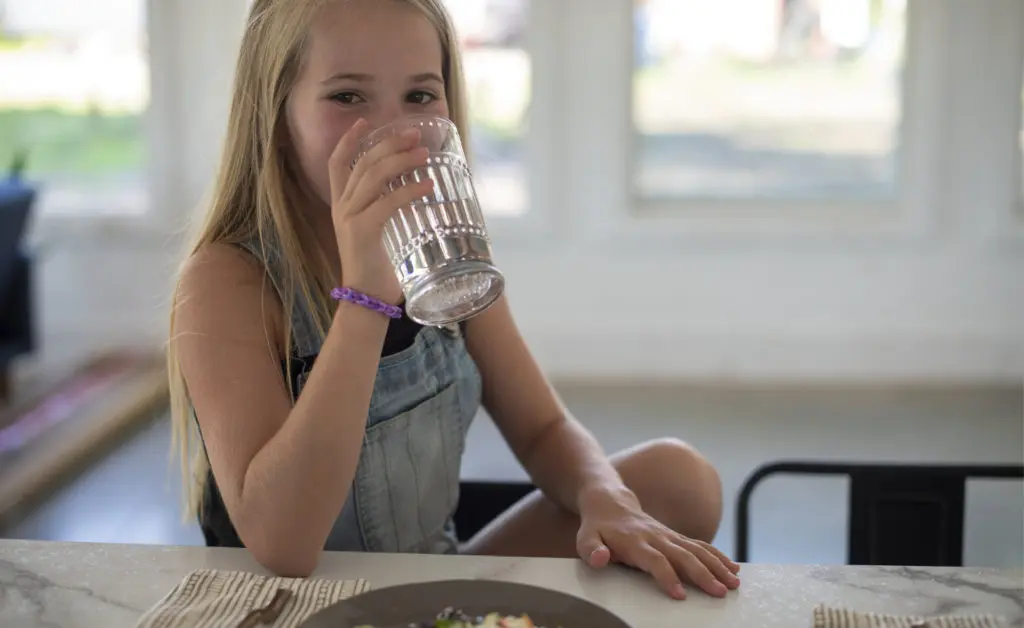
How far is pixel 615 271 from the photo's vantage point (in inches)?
164

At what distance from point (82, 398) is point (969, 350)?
10.3 feet

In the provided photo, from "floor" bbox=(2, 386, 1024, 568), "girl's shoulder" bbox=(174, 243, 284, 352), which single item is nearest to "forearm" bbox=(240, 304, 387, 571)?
"girl's shoulder" bbox=(174, 243, 284, 352)

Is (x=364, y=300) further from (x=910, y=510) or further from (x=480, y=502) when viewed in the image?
(x=910, y=510)

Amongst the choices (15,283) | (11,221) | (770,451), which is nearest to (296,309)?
(770,451)

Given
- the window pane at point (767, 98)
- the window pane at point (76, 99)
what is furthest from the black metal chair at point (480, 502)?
the window pane at point (76, 99)

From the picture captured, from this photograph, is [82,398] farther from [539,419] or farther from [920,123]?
[920,123]

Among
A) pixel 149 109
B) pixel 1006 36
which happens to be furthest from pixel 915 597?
pixel 149 109

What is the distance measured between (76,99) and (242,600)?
12.6 feet

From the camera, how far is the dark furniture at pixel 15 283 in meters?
3.43

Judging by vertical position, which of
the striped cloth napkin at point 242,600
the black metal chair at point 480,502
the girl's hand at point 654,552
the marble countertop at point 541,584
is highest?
the striped cloth napkin at point 242,600

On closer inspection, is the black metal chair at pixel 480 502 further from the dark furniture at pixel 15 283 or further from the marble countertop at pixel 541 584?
the dark furniture at pixel 15 283

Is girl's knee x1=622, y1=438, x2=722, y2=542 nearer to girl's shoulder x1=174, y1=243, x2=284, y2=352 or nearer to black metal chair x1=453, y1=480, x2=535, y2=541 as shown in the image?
black metal chair x1=453, y1=480, x2=535, y2=541

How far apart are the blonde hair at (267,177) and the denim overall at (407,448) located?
21mm

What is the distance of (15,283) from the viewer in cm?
355
